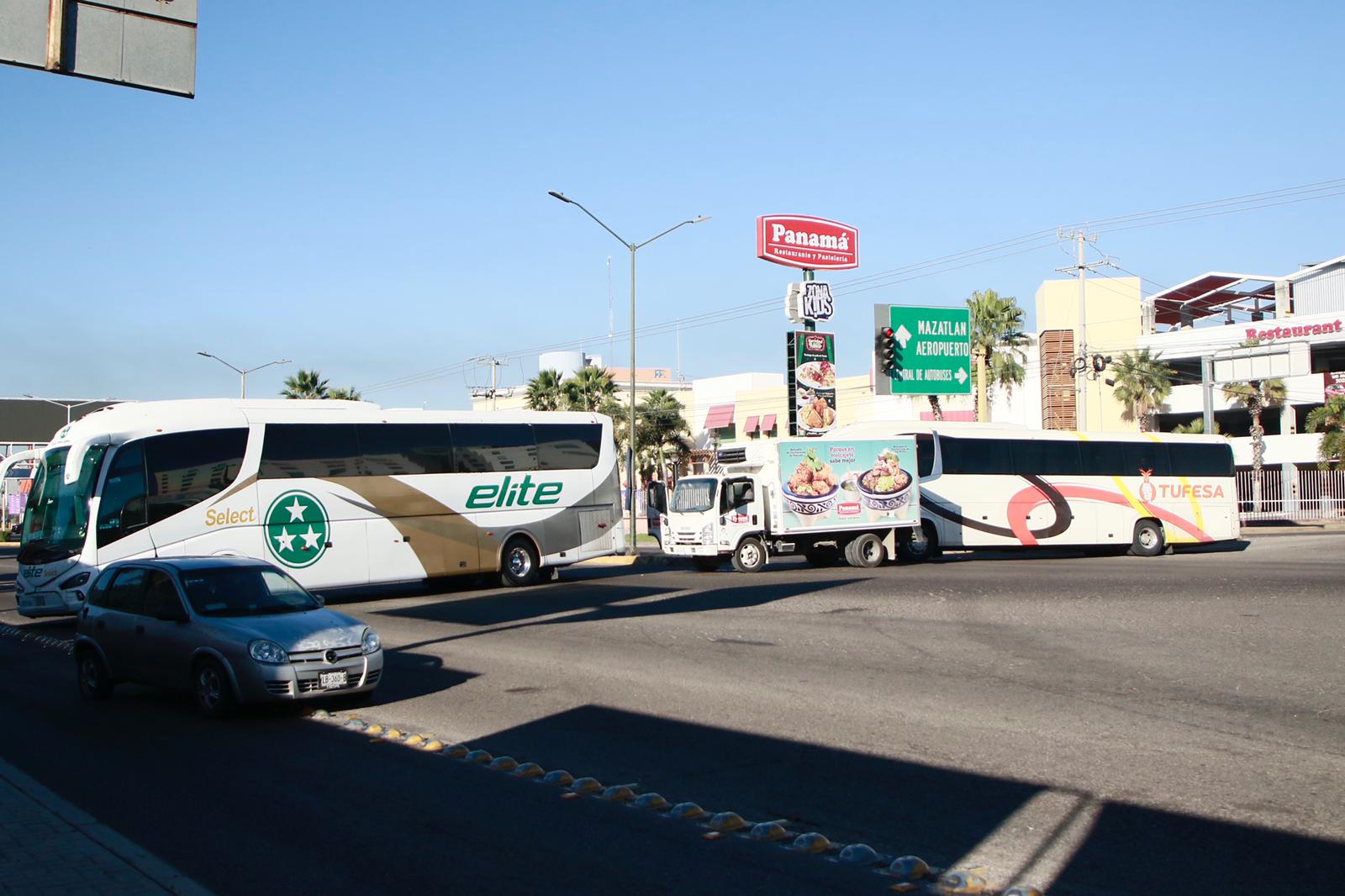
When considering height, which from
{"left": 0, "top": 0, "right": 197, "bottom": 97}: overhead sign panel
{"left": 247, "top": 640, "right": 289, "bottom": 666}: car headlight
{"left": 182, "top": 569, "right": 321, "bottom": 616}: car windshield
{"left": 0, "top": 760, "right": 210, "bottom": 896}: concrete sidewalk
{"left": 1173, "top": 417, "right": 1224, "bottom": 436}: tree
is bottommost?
{"left": 0, "top": 760, "right": 210, "bottom": 896}: concrete sidewalk

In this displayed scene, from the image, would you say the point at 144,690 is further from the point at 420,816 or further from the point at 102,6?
the point at 102,6

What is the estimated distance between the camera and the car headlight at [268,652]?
10898 millimetres

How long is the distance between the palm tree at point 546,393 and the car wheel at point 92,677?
48909 millimetres

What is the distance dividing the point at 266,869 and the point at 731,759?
12.4 ft

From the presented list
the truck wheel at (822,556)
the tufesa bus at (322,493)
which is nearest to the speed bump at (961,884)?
the tufesa bus at (322,493)

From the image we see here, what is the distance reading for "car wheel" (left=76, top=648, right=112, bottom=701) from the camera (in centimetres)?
1233

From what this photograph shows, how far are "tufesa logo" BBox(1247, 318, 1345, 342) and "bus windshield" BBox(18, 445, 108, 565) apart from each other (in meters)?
57.5

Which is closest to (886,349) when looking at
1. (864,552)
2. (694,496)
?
(864,552)

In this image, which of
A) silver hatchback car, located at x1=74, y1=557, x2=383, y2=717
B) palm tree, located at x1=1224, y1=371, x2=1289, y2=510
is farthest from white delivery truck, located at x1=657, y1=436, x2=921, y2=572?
palm tree, located at x1=1224, y1=371, x2=1289, y2=510

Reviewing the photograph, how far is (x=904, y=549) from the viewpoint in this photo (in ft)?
103

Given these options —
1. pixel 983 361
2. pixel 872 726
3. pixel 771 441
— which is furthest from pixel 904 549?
pixel 983 361

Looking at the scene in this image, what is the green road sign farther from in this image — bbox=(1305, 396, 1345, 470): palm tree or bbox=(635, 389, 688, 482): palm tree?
bbox=(1305, 396, 1345, 470): palm tree

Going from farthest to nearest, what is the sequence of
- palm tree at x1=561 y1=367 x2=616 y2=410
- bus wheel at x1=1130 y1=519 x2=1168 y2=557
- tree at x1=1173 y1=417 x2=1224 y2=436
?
tree at x1=1173 y1=417 x2=1224 y2=436
palm tree at x1=561 y1=367 x2=616 y2=410
bus wheel at x1=1130 y1=519 x2=1168 y2=557

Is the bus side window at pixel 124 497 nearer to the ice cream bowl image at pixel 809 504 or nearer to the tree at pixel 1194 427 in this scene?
the ice cream bowl image at pixel 809 504
